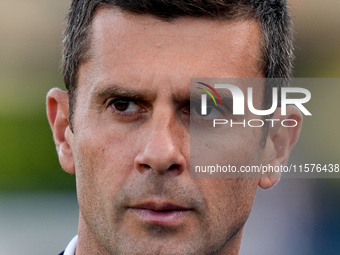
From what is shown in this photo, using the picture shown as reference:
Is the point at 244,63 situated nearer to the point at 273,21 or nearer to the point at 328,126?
the point at 273,21

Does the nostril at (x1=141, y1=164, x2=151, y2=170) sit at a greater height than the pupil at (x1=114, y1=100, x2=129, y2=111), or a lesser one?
lesser

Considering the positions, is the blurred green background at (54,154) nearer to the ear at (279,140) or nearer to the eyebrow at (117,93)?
the ear at (279,140)

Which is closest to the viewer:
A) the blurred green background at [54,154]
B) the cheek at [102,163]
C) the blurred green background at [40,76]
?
the cheek at [102,163]

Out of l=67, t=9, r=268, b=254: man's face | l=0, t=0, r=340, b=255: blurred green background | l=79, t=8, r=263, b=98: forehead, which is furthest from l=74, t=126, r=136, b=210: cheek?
l=0, t=0, r=340, b=255: blurred green background

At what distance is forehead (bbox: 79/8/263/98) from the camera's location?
304 cm

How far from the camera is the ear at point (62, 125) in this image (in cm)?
350

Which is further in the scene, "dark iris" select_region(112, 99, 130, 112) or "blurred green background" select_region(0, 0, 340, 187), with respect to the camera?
"blurred green background" select_region(0, 0, 340, 187)

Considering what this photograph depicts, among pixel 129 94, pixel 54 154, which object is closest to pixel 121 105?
pixel 129 94

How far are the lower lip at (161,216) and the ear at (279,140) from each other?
2.61ft

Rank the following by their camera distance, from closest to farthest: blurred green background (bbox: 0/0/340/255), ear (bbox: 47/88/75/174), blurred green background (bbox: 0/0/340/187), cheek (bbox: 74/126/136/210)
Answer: cheek (bbox: 74/126/136/210) → ear (bbox: 47/88/75/174) → blurred green background (bbox: 0/0/340/255) → blurred green background (bbox: 0/0/340/187)

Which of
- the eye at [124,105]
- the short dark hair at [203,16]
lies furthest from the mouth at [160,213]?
the short dark hair at [203,16]

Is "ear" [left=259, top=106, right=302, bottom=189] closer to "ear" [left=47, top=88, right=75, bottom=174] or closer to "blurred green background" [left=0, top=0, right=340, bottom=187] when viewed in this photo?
"ear" [left=47, top=88, right=75, bottom=174]

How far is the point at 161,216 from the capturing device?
2.90 meters

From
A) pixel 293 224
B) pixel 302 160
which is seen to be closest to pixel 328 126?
pixel 302 160
